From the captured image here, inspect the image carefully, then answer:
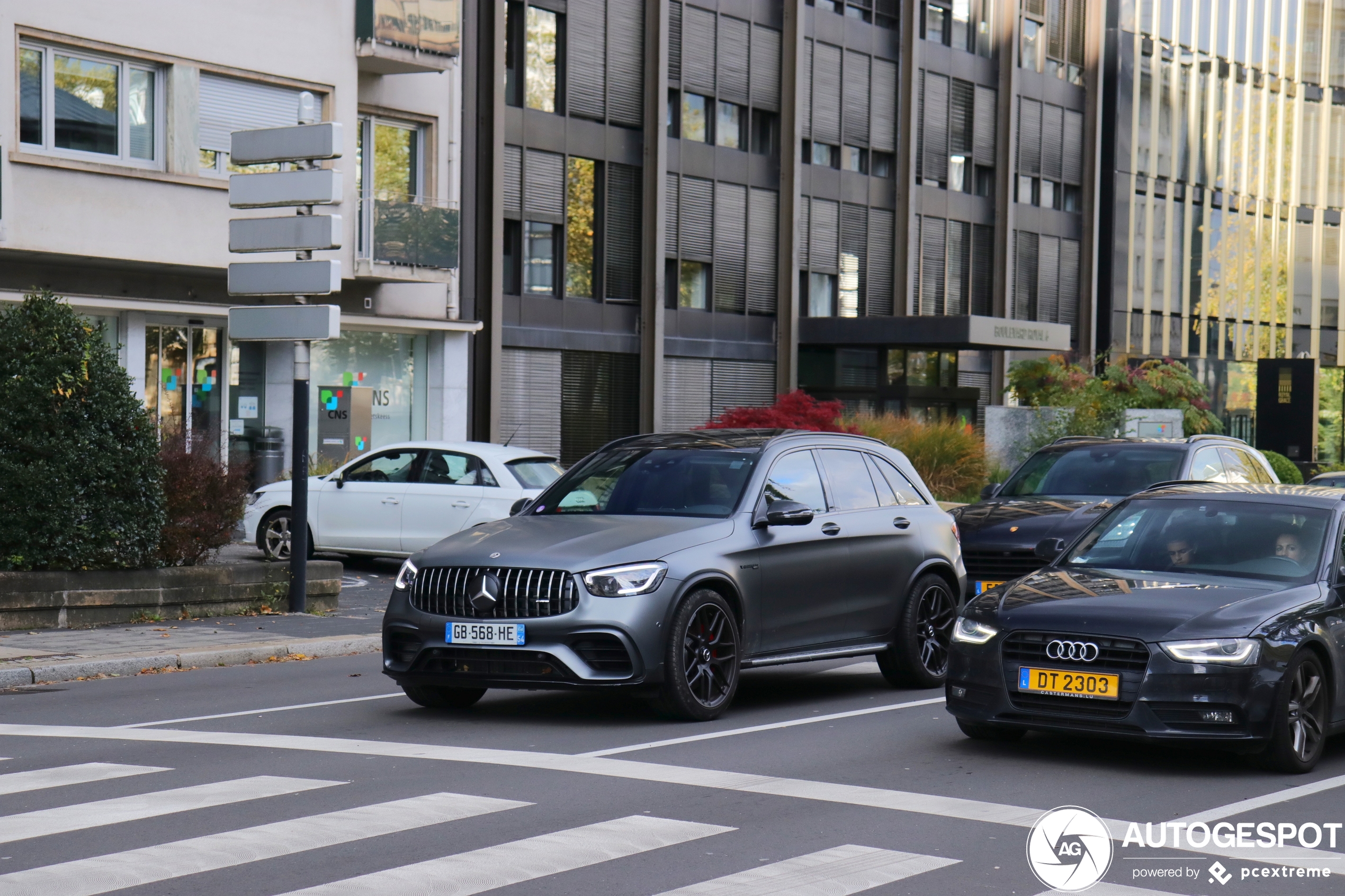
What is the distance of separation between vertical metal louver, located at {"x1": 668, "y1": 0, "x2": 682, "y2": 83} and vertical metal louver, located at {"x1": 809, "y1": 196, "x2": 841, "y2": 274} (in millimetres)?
5059

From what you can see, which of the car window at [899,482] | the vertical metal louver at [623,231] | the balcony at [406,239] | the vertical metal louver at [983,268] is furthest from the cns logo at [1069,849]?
the vertical metal louver at [983,268]

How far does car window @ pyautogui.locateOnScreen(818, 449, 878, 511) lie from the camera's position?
11.3 metres

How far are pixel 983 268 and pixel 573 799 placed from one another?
36.3 m

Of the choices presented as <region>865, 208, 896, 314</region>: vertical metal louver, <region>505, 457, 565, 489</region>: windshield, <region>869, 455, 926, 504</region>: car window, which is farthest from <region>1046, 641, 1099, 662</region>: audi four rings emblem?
<region>865, 208, 896, 314</region>: vertical metal louver

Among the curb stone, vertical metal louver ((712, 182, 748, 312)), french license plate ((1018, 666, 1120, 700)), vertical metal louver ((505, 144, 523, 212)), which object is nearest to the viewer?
french license plate ((1018, 666, 1120, 700))

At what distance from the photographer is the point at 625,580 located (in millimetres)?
9352

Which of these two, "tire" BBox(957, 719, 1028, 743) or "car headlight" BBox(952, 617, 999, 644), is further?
"tire" BBox(957, 719, 1028, 743)

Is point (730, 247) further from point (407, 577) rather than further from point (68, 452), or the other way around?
point (407, 577)

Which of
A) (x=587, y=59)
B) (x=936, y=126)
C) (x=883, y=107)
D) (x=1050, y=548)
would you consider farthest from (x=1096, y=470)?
(x=936, y=126)

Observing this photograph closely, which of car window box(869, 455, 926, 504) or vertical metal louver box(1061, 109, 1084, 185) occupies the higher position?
vertical metal louver box(1061, 109, 1084, 185)

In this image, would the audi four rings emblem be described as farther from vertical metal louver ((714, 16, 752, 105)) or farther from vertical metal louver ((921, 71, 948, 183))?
vertical metal louver ((921, 71, 948, 183))

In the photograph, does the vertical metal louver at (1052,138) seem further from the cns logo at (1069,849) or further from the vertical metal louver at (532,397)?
the cns logo at (1069,849)

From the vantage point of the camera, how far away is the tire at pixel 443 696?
10188 millimetres

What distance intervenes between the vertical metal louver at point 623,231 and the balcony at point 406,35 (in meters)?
6.02
